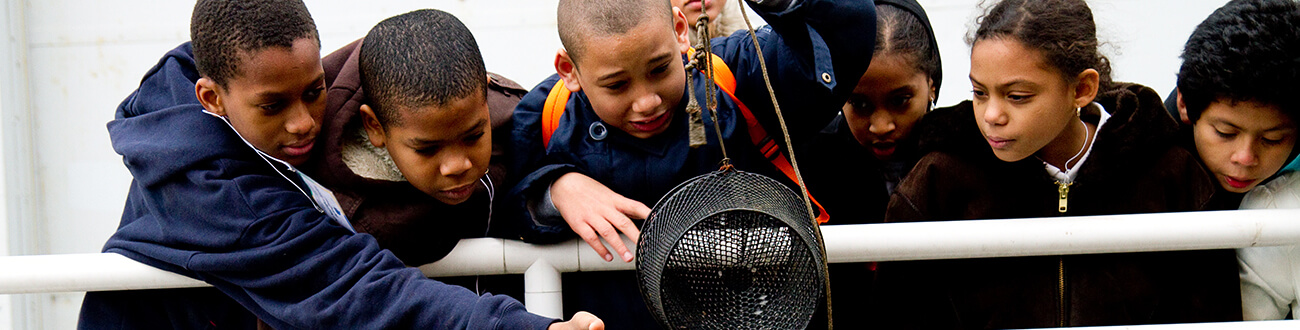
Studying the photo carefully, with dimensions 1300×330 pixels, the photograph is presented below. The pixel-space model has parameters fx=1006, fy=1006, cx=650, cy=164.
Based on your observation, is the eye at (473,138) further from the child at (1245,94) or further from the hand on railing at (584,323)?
the child at (1245,94)

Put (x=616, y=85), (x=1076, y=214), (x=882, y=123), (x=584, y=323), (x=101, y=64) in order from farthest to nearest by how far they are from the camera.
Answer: (x=101, y=64) < (x=882, y=123) < (x=1076, y=214) < (x=616, y=85) < (x=584, y=323)

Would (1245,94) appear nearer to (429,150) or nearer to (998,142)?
(998,142)

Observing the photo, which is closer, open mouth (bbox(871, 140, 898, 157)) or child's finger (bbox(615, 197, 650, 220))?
child's finger (bbox(615, 197, 650, 220))

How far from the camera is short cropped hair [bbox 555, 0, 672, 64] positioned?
4.91ft

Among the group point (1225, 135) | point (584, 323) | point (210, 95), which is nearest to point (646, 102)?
point (584, 323)

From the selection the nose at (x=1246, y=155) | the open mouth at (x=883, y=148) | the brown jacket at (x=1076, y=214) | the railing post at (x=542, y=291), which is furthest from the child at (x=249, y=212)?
the nose at (x=1246, y=155)

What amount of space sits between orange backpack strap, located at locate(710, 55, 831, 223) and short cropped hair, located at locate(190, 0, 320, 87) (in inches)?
25.1

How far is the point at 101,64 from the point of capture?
3.00m

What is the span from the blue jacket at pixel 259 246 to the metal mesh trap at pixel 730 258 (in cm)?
17

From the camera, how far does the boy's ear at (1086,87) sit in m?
1.60

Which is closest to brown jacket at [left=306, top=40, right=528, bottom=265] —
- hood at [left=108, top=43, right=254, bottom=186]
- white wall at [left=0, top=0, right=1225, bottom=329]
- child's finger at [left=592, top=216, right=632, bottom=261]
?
hood at [left=108, top=43, right=254, bottom=186]

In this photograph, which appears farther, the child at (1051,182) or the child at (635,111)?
the child at (1051,182)

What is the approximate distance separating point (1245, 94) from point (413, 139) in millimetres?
1272

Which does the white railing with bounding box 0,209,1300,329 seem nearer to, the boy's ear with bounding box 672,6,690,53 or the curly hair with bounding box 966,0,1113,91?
the curly hair with bounding box 966,0,1113,91
